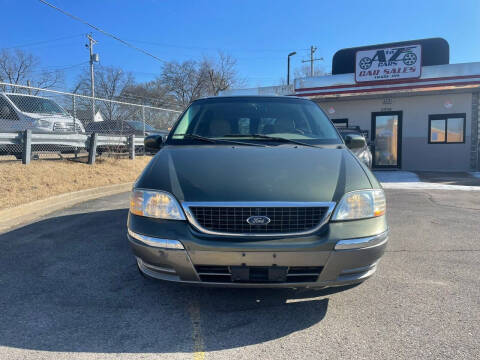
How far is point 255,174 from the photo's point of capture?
2.64 metres

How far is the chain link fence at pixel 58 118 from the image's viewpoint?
9.18 meters

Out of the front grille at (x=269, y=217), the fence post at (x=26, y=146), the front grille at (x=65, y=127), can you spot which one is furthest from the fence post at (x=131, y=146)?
the front grille at (x=269, y=217)

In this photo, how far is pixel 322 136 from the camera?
357 centimetres

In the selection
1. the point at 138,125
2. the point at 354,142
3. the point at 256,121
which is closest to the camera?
the point at 354,142

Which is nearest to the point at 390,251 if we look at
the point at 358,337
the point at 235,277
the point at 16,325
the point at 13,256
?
the point at 358,337

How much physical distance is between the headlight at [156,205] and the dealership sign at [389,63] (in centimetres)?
1512

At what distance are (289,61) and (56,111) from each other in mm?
31072

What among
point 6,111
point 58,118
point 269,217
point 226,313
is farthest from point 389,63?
point 226,313

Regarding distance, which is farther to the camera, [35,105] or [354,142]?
[35,105]

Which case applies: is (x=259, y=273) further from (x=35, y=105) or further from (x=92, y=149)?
(x=35, y=105)

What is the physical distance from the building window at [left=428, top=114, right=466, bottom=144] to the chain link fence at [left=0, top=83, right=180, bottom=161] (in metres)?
11.1

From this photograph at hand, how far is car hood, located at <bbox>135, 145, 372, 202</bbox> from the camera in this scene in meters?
2.47

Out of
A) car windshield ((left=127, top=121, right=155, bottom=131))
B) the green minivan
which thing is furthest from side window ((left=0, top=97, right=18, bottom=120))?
the green minivan

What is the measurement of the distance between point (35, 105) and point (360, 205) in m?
10.1
